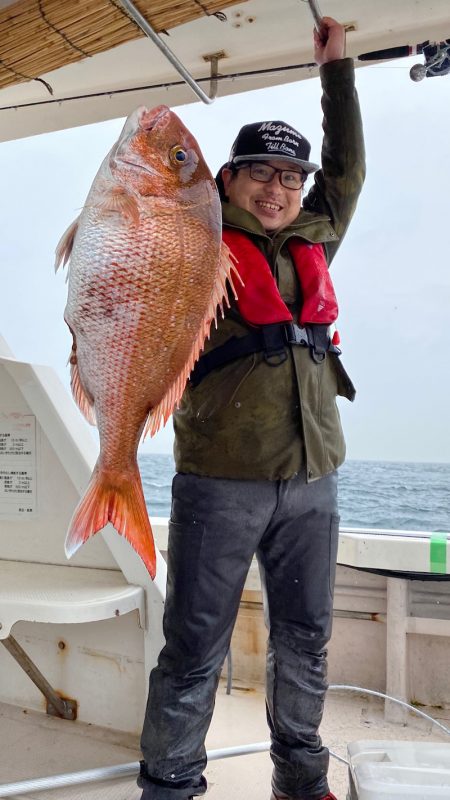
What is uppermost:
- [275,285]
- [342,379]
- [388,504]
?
[275,285]

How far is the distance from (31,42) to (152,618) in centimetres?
210

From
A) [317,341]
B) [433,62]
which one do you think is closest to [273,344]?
[317,341]

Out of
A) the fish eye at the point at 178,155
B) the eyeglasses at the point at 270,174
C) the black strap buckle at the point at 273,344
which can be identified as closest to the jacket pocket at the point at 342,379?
the black strap buckle at the point at 273,344

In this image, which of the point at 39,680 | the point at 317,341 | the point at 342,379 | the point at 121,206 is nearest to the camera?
the point at 121,206

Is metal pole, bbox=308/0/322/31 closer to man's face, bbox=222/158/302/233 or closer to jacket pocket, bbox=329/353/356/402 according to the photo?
man's face, bbox=222/158/302/233

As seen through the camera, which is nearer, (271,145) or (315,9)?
(315,9)

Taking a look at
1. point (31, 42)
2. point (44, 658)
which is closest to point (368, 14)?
point (31, 42)

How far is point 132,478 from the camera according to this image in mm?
1488

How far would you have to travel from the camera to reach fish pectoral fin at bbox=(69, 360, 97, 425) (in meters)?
1.46

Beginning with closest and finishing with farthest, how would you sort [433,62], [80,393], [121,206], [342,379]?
[121,206], [80,393], [342,379], [433,62]

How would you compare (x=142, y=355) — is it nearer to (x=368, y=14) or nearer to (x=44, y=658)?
(x=368, y=14)

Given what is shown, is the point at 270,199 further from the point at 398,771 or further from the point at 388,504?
the point at 388,504

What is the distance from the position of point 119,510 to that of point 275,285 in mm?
945

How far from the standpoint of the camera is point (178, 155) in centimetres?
147
